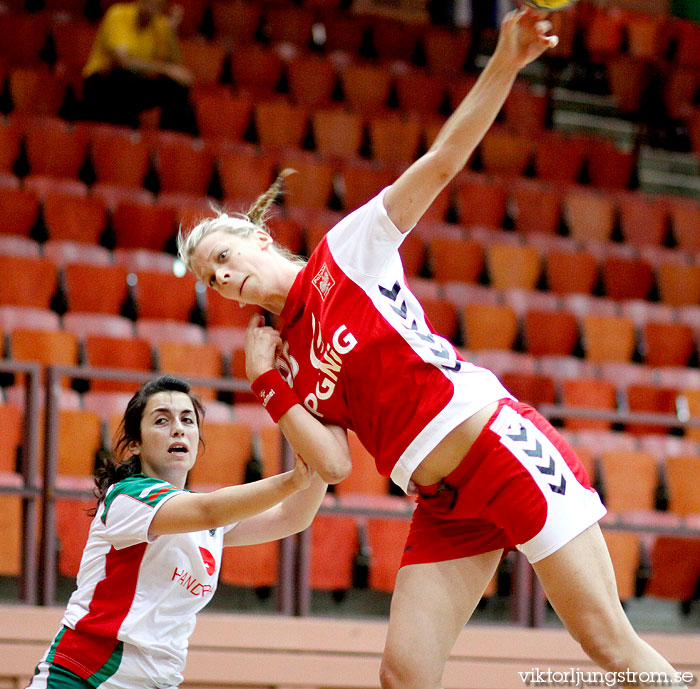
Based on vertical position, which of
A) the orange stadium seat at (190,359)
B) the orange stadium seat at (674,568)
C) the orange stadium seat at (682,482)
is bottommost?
the orange stadium seat at (674,568)

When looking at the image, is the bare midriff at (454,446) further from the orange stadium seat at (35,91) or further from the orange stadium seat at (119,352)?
the orange stadium seat at (35,91)

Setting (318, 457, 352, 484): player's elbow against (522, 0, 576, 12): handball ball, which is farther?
(318, 457, 352, 484): player's elbow

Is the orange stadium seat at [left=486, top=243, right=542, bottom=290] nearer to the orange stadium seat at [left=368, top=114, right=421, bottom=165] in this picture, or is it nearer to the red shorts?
the orange stadium seat at [left=368, top=114, right=421, bottom=165]

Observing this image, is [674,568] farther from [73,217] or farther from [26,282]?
[73,217]

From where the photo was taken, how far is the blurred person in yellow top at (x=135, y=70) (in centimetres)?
645

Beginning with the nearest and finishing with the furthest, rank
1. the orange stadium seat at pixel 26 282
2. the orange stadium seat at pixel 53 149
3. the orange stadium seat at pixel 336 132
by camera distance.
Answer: the orange stadium seat at pixel 26 282
the orange stadium seat at pixel 53 149
the orange stadium seat at pixel 336 132

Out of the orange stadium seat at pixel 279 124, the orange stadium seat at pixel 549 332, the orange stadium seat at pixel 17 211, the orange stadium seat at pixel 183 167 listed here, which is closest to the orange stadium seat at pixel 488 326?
the orange stadium seat at pixel 549 332

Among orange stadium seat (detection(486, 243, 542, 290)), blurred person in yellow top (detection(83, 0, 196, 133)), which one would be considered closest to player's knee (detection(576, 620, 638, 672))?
orange stadium seat (detection(486, 243, 542, 290))

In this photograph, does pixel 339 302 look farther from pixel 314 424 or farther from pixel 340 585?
pixel 340 585

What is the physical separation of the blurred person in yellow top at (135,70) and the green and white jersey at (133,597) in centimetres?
458

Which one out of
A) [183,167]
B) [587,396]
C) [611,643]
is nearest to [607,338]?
[587,396]

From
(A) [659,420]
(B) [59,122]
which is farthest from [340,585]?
(B) [59,122]

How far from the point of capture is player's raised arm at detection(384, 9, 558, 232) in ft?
6.24

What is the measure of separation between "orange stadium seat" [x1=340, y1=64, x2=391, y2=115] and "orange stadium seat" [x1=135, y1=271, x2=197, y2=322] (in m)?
2.92
